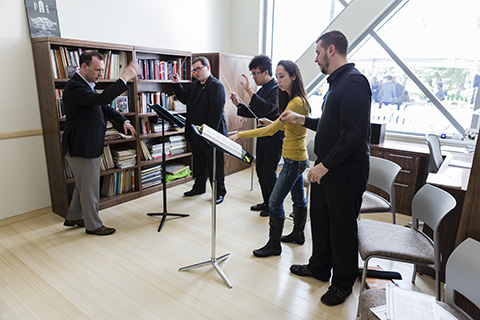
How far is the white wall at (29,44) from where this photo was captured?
9.57ft

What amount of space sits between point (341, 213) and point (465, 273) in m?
0.69

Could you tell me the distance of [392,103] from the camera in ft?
14.3

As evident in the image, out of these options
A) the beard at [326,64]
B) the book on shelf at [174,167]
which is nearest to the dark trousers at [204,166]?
the book on shelf at [174,167]

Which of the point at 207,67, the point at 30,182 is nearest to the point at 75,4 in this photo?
the point at 207,67

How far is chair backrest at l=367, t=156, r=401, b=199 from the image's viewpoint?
8.13 ft

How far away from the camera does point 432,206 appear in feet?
6.22

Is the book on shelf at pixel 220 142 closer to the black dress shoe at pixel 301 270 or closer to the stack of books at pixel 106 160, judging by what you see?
the black dress shoe at pixel 301 270

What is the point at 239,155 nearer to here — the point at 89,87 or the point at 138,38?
the point at 89,87

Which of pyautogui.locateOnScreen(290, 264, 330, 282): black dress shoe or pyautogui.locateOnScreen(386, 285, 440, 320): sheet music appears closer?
pyautogui.locateOnScreen(386, 285, 440, 320): sheet music

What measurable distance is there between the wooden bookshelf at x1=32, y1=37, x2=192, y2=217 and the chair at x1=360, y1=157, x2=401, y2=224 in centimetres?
250

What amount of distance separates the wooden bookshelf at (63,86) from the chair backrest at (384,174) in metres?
2.50

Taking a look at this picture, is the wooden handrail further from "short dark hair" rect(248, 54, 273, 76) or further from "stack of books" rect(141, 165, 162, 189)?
"short dark hair" rect(248, 54, 273, 76)

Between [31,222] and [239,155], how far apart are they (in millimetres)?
2466

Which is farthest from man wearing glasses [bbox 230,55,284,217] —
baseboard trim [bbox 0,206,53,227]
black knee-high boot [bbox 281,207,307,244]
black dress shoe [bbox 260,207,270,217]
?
baseboard trim [bbox 0,206,53,227]
